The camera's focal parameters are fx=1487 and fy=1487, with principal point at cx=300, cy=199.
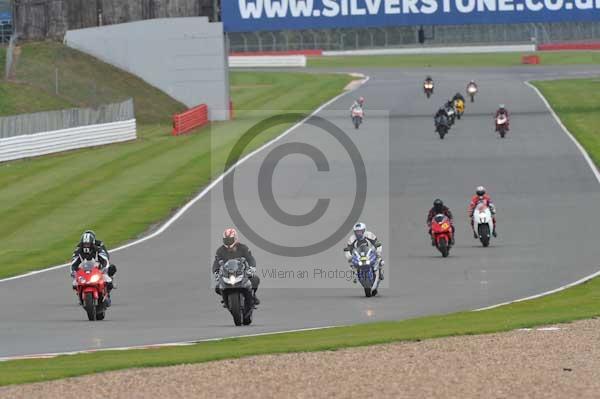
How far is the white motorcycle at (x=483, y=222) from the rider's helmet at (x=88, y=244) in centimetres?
1107

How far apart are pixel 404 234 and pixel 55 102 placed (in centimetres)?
3603

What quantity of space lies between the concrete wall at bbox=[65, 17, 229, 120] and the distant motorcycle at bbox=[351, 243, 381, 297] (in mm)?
48931

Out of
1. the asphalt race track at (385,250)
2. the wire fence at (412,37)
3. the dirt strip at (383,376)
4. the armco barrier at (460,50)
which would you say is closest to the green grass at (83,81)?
the asphalt race track at (385,250)

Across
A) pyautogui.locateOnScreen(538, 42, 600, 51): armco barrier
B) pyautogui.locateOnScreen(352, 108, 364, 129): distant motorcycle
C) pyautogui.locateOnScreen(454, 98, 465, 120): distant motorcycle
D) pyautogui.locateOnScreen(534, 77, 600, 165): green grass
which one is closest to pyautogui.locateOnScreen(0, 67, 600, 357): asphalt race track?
pyautogui.locateOnScreen(534, 77, 600, 165): green grass

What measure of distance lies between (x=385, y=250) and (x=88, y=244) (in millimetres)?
9823

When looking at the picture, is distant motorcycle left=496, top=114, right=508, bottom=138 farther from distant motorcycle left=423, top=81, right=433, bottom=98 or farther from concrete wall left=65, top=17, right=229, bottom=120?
distant motorcycle left=423, top=81, right=433, bottom=98

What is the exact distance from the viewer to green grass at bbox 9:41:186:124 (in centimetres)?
7156

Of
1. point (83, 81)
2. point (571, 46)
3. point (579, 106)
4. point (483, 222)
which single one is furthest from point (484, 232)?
point (571, 46)

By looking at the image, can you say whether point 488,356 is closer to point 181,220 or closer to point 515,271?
point 515,271

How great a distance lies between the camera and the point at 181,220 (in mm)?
38062

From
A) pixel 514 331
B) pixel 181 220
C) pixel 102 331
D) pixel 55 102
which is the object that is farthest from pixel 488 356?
pixel 55 102

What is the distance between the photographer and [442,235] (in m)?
30.4

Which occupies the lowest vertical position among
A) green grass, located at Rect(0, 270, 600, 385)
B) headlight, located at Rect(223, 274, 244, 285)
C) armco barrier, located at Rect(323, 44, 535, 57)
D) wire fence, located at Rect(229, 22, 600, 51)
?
green grass, located at Rect(0, 270, 600, 385)

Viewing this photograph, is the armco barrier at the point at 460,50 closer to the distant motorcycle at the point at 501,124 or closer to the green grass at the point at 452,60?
the green grass at the point at 452,60
